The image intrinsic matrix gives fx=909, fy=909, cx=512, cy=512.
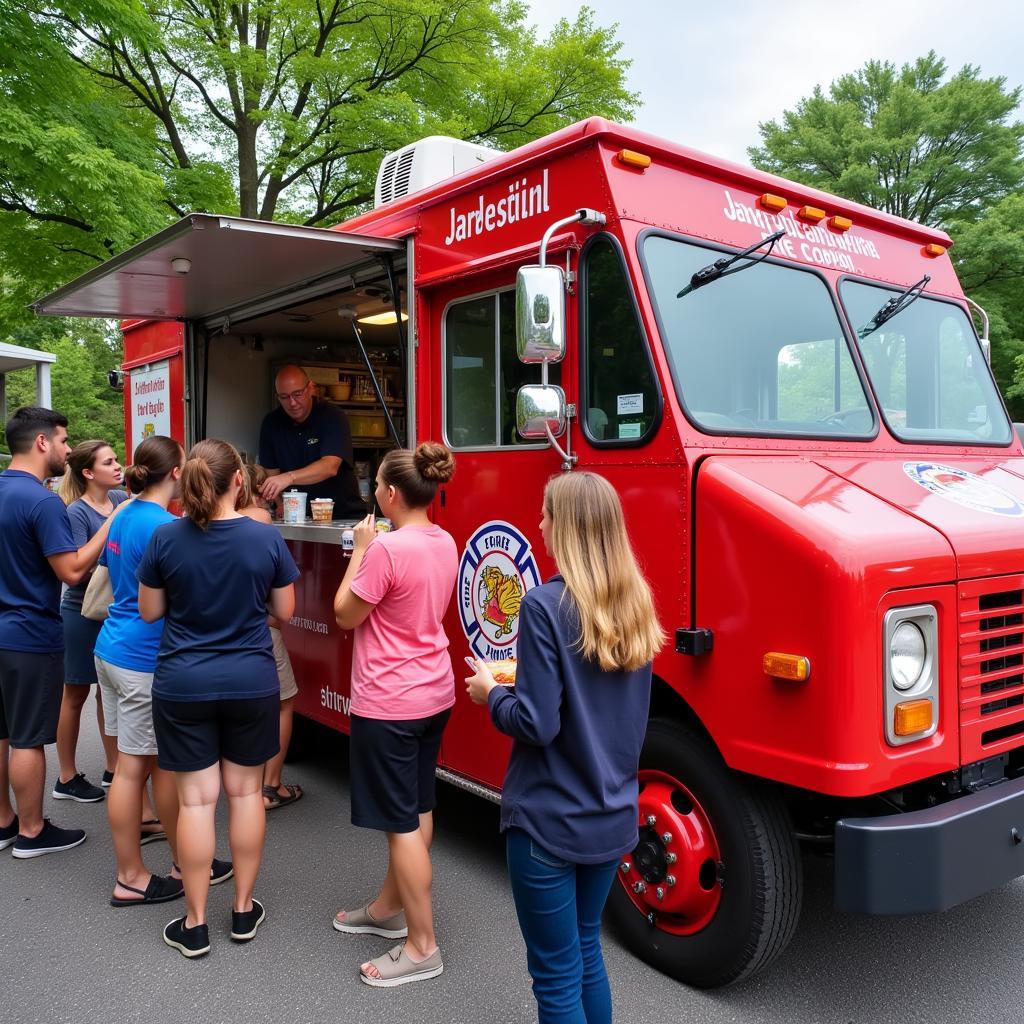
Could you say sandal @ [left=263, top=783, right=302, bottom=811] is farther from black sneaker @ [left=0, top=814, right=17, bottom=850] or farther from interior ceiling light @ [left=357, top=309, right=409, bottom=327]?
interior ceiling light @ [left=357, top=309, right=409, bottom=327]

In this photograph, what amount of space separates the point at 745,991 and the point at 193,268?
13.9 feet

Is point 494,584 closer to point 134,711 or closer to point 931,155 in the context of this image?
point 134,711

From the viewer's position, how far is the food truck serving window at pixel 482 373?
3.75 metres

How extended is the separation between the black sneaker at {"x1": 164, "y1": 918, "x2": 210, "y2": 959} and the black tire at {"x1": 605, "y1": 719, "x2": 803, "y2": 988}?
1733 mm

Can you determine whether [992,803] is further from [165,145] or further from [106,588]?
[165,145]

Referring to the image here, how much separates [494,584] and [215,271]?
249cm

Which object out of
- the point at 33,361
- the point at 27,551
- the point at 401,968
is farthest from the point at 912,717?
the point at 33,361

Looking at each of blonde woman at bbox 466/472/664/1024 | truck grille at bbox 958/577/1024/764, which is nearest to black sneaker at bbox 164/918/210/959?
blonde woman at bbox 466/472/664/1024

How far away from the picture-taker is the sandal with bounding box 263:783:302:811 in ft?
16.1

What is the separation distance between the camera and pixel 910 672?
8.75 feet

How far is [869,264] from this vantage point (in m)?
3.99

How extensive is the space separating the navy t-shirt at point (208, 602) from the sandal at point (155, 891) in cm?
106

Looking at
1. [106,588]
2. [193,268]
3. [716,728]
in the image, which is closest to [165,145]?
[193,268]

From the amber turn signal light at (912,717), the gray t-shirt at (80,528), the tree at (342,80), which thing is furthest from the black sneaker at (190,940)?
the tree at (342,80)
